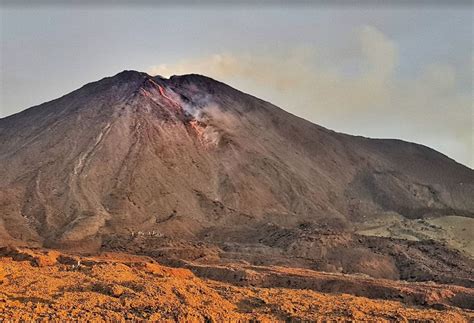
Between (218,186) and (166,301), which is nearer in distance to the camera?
(166,301)

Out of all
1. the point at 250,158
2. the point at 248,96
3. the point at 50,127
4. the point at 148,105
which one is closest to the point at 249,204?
the point at 250,158

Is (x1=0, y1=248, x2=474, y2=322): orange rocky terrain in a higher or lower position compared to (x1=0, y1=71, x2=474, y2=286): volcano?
lower

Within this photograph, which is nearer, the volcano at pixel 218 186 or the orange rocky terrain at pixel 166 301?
the orange rocky terrain at pixel 166 301

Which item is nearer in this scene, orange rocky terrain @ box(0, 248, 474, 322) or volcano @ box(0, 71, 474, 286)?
orange rocky terrain @ box(0, 248, 474, 322)

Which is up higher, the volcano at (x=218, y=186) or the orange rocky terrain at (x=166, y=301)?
the volcano at (x=218, y=186)

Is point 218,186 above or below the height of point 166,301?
above
